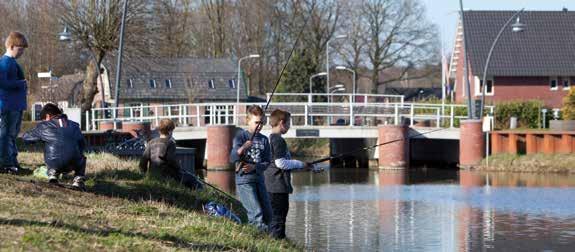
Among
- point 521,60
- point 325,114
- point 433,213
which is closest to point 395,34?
point 521,60

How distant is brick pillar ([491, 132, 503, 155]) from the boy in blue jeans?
28335 millimetres

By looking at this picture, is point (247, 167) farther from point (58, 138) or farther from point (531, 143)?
point (531, 143)

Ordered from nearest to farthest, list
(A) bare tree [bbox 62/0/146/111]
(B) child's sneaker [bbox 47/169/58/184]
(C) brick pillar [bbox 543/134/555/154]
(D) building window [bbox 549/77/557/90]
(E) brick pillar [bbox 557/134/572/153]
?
(B) child's sneaker [bbox 47/169/58/184]
(E) brick pillar [bbox 557/134/572/153]
(C) brick pillar [bbox 543/134/555/154]
(A) bare tree [bbox 62/0/146/111]
(D) building window [bbox 549/77/557/90]

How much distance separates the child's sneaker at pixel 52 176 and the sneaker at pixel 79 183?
194 mm

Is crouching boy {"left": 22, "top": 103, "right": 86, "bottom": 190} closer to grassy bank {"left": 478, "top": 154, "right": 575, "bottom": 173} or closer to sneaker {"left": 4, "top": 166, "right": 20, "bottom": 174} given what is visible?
sneaker {"left": 4, "top": 166, "right": 20, "bottom": 174}

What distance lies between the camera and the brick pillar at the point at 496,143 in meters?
38.8

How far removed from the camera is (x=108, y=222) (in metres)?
9.62

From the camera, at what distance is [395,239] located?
647 inches

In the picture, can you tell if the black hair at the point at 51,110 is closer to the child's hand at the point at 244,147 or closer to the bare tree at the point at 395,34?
the child's hand at the point at 244,147

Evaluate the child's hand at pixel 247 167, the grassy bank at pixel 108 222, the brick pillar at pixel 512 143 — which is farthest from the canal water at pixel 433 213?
the brick pillar at pixel 512 143

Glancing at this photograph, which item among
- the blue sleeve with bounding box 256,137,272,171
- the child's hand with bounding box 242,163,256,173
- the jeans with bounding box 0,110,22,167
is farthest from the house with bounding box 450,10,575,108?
the child's hand with bounding box 242,163,256,173

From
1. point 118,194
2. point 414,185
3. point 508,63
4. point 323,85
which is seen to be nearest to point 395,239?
point 118,194

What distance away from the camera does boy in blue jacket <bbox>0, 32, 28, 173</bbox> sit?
11906mm

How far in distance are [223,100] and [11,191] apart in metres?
60.7
